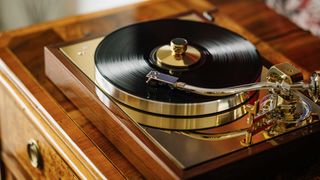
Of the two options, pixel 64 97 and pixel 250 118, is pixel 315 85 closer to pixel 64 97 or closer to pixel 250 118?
pixel 250 118

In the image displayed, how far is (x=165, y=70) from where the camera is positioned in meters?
0.84

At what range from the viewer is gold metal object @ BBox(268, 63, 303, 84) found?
0.77 meters

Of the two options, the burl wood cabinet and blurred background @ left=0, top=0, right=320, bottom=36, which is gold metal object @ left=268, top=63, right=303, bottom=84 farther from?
blurred background @ left=0, top=0, right=320, bottom=36

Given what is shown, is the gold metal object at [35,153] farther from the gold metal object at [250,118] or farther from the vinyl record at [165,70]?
the gold metal object at [250,118]

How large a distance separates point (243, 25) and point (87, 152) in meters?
0.46

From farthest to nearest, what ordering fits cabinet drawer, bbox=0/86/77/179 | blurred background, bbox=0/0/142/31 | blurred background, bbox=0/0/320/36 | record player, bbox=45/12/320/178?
blurred background, bbox=0/0/142/31 → blurred background, bbox=0/0/320/36 → cabinet drawer, bbox=0/86/77/179 → record player, bbox=45/12/320/178

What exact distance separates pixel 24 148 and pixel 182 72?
33cm

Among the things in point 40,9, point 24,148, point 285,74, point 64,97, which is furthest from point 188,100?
point 40,9

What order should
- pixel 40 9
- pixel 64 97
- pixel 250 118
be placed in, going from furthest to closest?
pixel 40 9 < pixel 64 97 < pixel 250 118

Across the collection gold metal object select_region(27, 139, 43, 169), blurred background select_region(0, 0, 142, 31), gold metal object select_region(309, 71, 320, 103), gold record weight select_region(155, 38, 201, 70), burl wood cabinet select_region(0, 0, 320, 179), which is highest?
gold metal object select_region(309, 71, 320, 103)

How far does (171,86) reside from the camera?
2.64ft

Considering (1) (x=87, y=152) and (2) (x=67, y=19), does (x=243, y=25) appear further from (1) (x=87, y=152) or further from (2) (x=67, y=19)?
(1) (x=87, y=152)

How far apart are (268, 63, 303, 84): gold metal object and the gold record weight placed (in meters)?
0.12

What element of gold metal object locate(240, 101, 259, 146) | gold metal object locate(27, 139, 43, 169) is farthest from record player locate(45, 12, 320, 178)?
gold metal object locate(27, 139, 43, 169)
